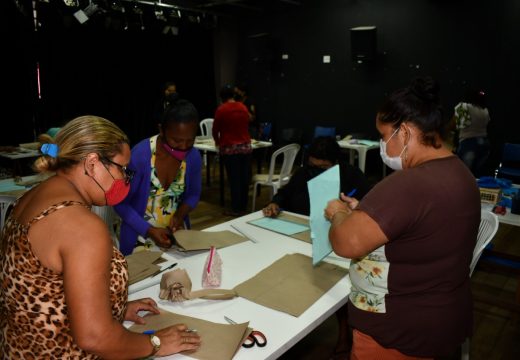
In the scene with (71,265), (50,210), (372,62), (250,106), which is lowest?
(71,265)

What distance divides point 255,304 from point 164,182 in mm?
1004

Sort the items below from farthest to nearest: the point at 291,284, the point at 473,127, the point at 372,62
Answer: the point at 372,62 < the point at 473,127 < the point at 291,284

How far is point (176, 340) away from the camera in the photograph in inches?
45.9

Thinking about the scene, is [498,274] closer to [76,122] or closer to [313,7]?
[76,122]

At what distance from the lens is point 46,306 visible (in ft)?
3.21

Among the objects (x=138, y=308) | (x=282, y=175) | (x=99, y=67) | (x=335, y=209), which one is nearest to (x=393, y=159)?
(x=335, y=209)

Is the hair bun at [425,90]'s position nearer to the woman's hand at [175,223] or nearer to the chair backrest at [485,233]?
the chair backrest at [485,233]

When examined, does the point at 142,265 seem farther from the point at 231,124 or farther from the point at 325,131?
the point at 325,131

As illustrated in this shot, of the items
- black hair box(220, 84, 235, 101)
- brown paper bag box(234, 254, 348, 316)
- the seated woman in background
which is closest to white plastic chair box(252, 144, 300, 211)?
black hair box(220, 84, 235, 101)

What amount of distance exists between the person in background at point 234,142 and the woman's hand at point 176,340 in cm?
381

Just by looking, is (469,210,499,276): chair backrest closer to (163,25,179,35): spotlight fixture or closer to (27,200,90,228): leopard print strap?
(27,200,90,228): leopard print strap

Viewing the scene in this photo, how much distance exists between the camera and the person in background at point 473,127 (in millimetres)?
5410

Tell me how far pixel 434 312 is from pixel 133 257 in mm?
1240

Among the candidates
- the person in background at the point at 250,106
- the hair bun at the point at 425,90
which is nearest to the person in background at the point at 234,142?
the person in background at the point at 250,106
